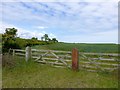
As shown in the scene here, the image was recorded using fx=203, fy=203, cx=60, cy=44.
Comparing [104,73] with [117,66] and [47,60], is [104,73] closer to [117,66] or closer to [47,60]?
[117,66]

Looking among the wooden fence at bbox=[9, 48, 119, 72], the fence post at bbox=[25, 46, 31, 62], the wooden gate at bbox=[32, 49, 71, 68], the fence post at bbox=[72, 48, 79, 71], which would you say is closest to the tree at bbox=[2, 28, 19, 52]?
the fence post at bbox=[25, 46, 31, 62]

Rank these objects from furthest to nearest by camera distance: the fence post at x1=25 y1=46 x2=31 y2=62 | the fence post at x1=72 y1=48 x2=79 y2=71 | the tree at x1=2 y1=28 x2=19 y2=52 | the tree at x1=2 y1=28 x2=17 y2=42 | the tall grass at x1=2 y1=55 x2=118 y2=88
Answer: the tree at x1=2 y1=28 x2=17 y2=42 → the tree at x1=2 y1=28 x2=19 y2=52 → the fence post at x1=25 y1=46 x2=31 y2=62 → the fence post at x1=72 y1=48 x2=79 y2=71 → the tall grass at x1=2 y1=55 x2=118 y2=88

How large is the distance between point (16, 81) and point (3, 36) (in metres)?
12.9

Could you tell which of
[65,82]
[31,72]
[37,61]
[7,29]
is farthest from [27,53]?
[7,29]

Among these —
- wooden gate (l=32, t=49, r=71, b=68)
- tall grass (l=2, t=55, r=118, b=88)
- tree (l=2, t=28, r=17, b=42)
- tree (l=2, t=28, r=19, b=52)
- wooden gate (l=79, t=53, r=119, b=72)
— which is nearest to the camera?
tall grass (l=2, t=55, r=118, b=88)

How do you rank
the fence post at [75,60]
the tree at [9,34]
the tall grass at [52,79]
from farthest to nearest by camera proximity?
the tree at [9,34] < the fence post at [75,60] < the tall grass at [52,79]

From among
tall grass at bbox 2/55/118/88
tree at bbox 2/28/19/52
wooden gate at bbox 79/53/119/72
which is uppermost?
tree at bbox 2/28/19/52

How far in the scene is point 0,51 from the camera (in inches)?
758

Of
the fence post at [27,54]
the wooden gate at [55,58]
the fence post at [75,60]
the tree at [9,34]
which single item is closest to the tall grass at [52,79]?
the fence post at [75,60]

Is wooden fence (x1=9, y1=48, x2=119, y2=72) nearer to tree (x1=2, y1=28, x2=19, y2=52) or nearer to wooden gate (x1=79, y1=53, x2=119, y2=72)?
wooden gate (x1=79, y1=53, x2=119, y2=72)

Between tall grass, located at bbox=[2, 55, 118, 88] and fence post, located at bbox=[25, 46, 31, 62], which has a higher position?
fence post, located at bbox=[25, 46, 31, 62]

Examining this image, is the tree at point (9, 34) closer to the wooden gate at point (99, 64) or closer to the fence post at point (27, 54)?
the fence post at point (27, 54)

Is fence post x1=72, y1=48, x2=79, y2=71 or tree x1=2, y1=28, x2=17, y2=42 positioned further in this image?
Result: tree x1=2, y1=28, x2=17, y2=42

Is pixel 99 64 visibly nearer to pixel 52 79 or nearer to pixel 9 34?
pixel 52 79
